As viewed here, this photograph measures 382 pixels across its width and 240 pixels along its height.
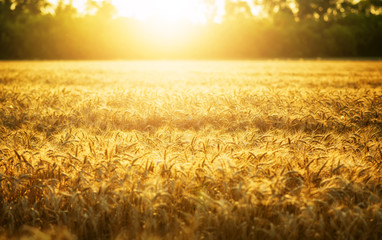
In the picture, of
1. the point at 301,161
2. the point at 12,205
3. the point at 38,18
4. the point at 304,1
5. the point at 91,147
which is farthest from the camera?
the point at 304,1

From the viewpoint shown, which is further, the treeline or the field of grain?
the treeline

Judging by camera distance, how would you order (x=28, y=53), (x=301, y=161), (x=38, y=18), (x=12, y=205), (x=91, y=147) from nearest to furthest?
(x=12, y=205), (x=301, y=161), (x=91, y=147), (x=28, y=53), (x=38, y=18)

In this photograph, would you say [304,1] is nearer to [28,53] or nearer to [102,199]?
[28,53]

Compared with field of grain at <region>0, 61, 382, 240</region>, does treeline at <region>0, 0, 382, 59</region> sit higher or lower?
higher

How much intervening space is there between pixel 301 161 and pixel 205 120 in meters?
2.27

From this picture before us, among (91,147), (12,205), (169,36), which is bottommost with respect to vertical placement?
(12,205)

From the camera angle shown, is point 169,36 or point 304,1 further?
point 304,1

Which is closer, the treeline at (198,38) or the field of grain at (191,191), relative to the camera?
the field of grain at (191,191)

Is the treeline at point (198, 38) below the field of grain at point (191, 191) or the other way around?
the other way around

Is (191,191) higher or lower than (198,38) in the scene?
lower

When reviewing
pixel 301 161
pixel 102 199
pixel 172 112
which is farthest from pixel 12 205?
pixel 172 112

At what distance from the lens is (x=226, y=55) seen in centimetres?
5322

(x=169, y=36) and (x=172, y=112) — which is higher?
(x=169, y=36)

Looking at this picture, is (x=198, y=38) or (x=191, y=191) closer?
(x=191, y=191)
